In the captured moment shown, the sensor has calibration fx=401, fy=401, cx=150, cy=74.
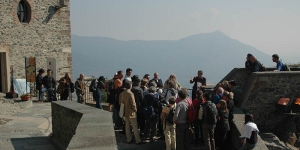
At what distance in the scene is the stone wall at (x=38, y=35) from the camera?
19094 mm

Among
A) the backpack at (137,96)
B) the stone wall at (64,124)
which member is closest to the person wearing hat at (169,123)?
the backpack at (137,96)

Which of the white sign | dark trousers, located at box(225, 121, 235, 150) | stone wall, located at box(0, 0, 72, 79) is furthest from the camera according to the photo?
the white sign

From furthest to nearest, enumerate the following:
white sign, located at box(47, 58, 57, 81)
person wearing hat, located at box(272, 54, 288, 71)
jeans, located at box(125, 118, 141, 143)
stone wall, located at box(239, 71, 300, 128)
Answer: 1. white sign, located at box(47, 58, 57, 81)
2. person wearing hat, located at box(272, 54, 288, 71)
3. stone wall, located at box(239, 71, 300, 128)
4. jeans, located at box(125, 118, 141, 143)

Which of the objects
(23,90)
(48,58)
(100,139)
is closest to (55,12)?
(48,58)

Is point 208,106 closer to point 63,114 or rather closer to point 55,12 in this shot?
point 63,114

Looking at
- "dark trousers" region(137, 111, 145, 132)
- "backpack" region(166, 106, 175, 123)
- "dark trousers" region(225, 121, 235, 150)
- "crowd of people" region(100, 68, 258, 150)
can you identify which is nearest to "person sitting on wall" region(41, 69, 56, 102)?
"crowd of people" region(100, 68, 258, 150)

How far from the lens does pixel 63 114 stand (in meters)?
9.52

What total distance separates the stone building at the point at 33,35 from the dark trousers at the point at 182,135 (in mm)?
12444

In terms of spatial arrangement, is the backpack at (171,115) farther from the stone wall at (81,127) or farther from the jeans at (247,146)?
the jeans at (247,146)

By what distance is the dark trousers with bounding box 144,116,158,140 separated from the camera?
962 cm

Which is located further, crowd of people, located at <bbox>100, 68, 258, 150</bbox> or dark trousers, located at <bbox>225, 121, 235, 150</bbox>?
dark trousers, located at <bbox>225, 121, 235, 150</bbox>

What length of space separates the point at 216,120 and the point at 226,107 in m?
0.49

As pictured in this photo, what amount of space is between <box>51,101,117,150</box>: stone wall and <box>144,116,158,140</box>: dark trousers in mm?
1454

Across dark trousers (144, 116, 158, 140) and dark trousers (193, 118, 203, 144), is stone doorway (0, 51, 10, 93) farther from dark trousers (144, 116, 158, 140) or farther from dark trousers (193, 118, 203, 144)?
dark trousers (193, 118, 203, 144)
